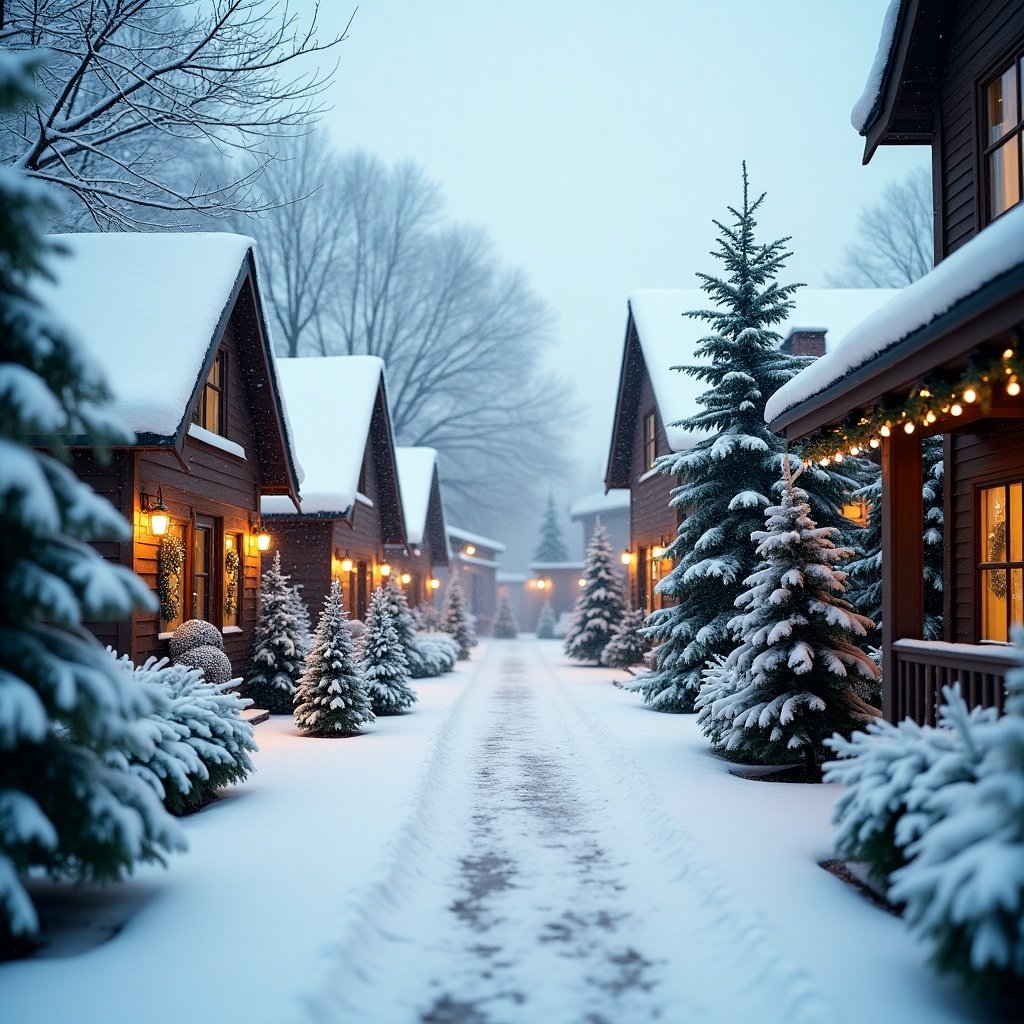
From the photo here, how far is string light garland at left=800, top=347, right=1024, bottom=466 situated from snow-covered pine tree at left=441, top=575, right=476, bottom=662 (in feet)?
70.2

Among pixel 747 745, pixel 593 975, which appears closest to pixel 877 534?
pixel 747 745

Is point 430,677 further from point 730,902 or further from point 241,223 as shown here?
point 241,223

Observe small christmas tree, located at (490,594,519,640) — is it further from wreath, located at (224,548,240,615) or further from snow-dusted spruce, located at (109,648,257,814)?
snow-dusted spruce, located at (109,648,257,814)

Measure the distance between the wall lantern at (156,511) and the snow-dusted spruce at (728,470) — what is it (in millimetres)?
6352

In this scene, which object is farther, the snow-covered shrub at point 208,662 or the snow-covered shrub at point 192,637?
the snow-covered shrub at point 192,637

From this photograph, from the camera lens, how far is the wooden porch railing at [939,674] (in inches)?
242

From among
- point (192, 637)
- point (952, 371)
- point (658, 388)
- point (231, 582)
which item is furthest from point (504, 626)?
point (952, 371)

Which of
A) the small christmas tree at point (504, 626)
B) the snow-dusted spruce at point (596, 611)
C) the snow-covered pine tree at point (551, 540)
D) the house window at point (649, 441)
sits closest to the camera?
the house window at point (649, 441)

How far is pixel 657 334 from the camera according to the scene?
19.9 meters

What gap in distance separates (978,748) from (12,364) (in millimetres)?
4658

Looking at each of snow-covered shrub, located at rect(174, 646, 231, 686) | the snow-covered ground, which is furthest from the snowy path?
snow-covered shrub, located at rect(174, 646, 231, 686)

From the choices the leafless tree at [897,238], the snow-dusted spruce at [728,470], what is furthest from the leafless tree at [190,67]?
the leafless tree at [897,238]

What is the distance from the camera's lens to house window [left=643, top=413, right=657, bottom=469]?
826 inches

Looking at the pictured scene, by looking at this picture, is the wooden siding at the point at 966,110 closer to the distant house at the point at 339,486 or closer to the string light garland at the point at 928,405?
the string light garland at the point at 928,405
